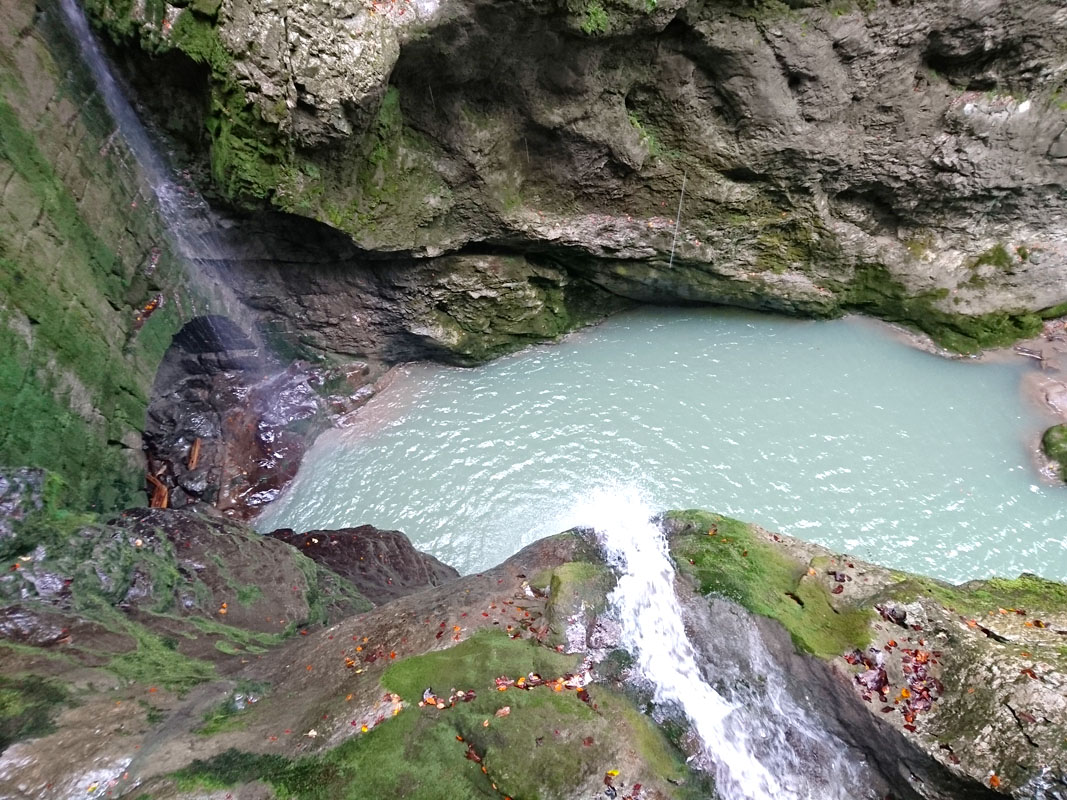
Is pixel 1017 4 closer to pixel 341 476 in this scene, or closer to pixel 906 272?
pixel 906 272

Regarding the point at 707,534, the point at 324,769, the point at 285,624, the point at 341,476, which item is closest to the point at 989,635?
the point at 707,534

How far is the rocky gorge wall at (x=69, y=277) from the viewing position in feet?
16.5

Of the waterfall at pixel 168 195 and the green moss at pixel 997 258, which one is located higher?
the waterfall at pixel 168 195

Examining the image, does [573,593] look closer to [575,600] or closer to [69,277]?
[575,600]

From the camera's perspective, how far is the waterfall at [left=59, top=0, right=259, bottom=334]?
586 centimetres

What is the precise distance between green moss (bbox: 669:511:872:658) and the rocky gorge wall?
5.55 meters

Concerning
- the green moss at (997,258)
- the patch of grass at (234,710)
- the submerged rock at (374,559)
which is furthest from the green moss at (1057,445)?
the patch of grass at (234,710)

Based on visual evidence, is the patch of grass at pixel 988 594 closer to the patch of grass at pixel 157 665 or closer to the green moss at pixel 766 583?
the green moss at pixel 766 583

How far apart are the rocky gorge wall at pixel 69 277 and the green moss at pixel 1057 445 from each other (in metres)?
12.1

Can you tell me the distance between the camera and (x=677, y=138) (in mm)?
9008

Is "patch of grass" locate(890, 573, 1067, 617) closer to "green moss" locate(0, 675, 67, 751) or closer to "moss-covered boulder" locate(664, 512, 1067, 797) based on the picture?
"moss-covered boulder" locate(664, 512, 1067, 797)

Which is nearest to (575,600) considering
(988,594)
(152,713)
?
(152,713)

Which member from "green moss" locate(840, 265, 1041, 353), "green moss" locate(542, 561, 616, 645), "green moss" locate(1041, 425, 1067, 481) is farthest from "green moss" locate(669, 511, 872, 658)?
"green moss" locate(840, 265, 1041, 353)

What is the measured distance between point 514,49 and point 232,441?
6531mm
